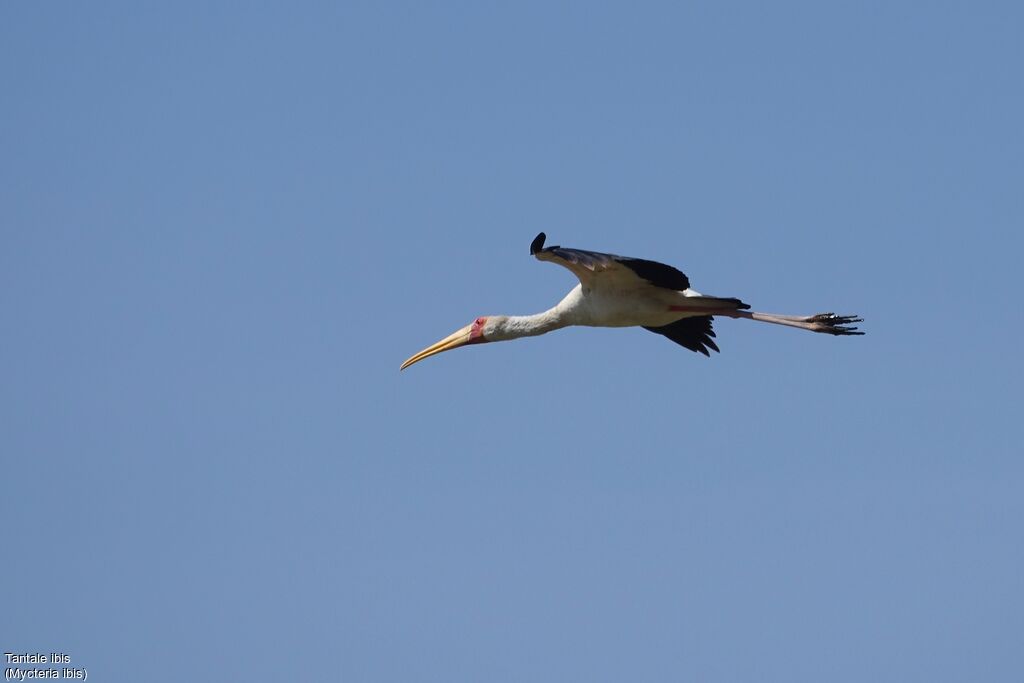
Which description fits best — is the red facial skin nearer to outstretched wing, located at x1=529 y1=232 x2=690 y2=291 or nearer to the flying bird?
the flying bird

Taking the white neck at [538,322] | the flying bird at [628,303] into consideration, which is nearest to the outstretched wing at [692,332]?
the flying bird at [628,303]

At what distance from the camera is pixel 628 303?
28.0 meters

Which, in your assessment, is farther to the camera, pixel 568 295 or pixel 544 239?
pixel 568 295

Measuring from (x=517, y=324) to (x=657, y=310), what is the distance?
103 inches

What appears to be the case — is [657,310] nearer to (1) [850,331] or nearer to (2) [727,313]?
(2) [727,313]

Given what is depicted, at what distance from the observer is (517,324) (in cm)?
2978

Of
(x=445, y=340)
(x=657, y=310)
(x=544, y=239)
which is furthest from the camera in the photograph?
(x=445, y=340)

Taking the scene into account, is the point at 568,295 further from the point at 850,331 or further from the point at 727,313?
the point at 850,331

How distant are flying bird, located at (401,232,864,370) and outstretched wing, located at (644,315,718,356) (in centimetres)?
3

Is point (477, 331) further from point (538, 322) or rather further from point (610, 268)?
point (610, 268)

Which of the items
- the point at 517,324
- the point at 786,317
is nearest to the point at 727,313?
the point at 786,317

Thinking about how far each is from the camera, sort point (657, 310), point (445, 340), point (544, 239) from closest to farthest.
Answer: point (544, 239)
point (657, 310)
point (445, 340)

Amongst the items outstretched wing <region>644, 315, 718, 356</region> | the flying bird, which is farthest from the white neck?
outstretched wing <region>644, 315, 718, 356</region>

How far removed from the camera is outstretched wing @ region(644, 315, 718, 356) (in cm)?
3003
